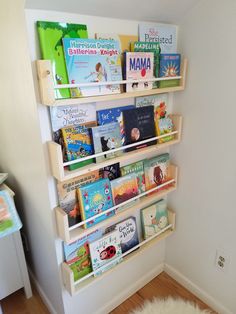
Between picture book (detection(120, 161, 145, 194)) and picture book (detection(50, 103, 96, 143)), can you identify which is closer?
picture book (detection(50, 103, 96, 143))

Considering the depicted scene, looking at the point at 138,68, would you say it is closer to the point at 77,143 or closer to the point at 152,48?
the point at 152,48

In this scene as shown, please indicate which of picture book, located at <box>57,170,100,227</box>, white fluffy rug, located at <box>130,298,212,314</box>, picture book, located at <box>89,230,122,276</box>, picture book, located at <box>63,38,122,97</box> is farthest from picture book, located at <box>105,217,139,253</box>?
picture book, located at <box>63,38,122,97</box>

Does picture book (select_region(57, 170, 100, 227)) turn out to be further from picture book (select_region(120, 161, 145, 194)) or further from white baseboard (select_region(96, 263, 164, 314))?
white baseboard (select_region(96, 263, 164, 314))

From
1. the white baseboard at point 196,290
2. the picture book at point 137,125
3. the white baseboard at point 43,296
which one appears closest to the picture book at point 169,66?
the picture book at point 137,125

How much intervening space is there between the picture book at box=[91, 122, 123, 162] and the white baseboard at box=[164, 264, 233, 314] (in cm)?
111

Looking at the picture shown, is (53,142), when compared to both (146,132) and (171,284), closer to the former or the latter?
(146,132)

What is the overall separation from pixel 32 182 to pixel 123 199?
0.48m

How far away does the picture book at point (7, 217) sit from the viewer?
111cm

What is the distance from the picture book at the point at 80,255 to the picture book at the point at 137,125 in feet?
1.67

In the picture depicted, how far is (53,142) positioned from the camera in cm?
99

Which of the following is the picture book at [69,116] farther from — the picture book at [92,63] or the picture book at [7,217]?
the picture book at [7,217]

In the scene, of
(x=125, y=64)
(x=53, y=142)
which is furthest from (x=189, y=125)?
(x=53, y=142)

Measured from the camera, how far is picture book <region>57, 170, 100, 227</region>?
109 cm

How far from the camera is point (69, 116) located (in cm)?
104
